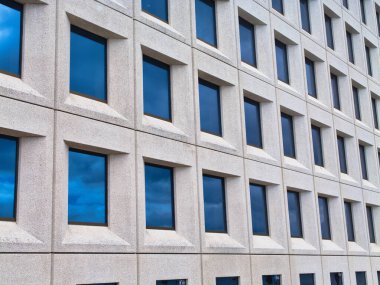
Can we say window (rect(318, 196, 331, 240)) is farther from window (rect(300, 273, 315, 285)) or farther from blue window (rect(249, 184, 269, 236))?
blue window (rect(249, 184, 269, 236))

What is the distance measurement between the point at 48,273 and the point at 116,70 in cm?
629

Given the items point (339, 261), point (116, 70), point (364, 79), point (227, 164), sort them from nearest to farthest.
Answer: point (116, 70) → point (227, 164) → point (339, 261) → point (364, 79)

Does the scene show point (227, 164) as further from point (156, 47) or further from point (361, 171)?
point (361, 171)

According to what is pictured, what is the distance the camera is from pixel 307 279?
945 inches

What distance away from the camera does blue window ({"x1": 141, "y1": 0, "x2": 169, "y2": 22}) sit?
1934 centimetres

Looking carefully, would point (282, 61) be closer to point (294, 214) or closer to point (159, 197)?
point (294, 214)

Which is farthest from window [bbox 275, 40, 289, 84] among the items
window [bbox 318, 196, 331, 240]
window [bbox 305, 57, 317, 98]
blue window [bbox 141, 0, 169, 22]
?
blue window [bbox 141, 0, 169, 22]

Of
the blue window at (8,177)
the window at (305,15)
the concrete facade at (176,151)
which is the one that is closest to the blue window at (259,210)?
the concrete facade at (176,151)

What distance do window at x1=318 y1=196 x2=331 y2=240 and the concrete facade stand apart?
29 cm

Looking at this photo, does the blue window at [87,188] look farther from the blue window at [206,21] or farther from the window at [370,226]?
the window at [370,226]

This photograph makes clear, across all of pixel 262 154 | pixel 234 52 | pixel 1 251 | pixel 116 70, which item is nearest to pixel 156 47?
pixel 116 70

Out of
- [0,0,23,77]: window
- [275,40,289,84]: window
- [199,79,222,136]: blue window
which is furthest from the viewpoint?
[275,40,289,84]: window

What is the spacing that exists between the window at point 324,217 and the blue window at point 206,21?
31.3 feet

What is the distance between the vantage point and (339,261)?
26391 millimetres
